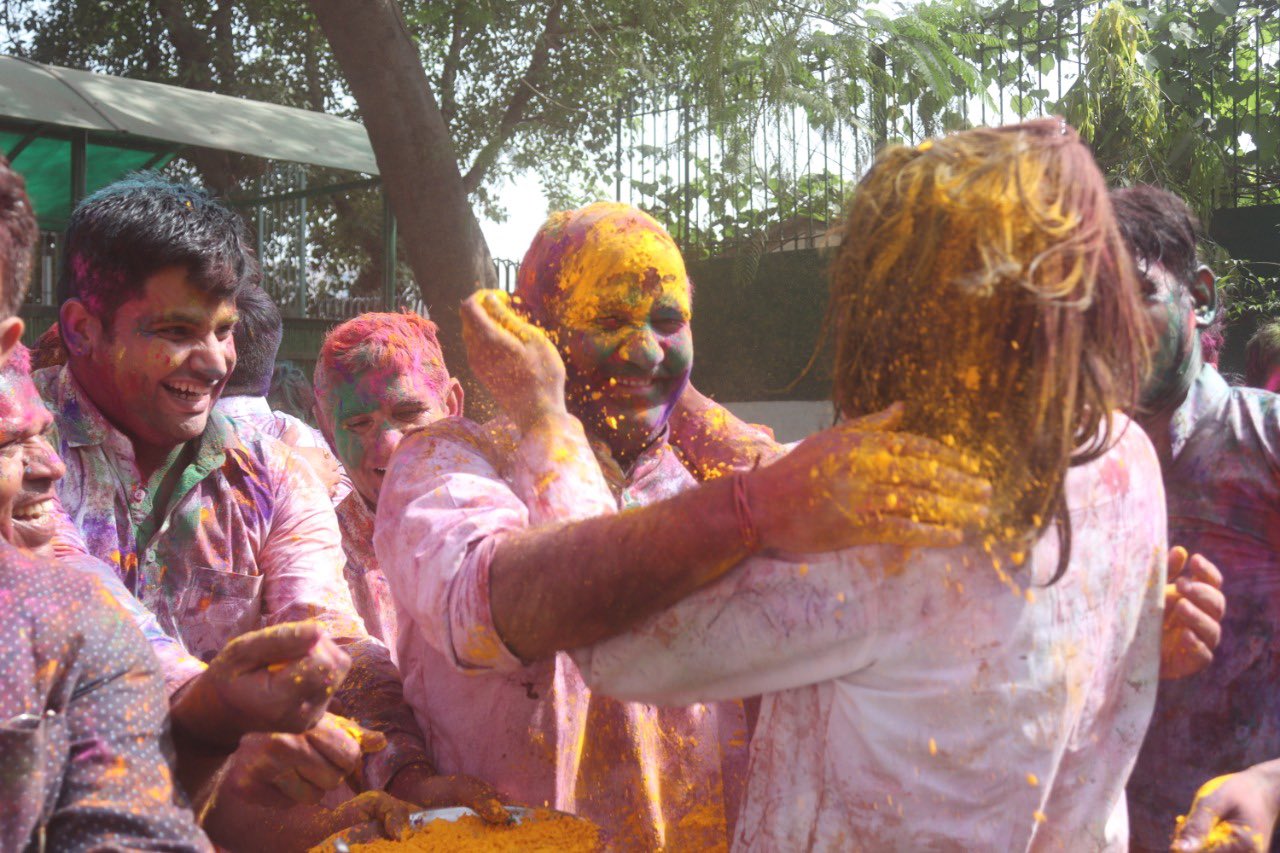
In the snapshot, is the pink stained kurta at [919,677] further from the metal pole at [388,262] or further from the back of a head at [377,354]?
the metal pole at [388,262]

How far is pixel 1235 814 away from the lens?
194cm

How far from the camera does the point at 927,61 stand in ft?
19.9

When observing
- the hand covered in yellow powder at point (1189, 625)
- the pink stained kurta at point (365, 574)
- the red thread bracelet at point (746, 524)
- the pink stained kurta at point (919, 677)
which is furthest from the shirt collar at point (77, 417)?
the hand covered in yellow powder at point (1189, 625)

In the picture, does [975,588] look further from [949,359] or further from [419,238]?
[419,238]

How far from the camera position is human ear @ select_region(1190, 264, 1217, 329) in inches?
106

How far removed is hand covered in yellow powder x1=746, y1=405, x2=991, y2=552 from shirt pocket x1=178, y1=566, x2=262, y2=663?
163 centimetres

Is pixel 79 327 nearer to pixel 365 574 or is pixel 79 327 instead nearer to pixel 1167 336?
pixel 365 574

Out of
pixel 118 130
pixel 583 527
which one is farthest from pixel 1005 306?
pixel 118 130

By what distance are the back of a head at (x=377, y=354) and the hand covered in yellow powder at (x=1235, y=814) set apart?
2346 mm

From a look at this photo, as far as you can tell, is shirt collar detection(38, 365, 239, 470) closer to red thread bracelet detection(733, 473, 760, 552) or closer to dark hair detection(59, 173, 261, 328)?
dark hair detection(59, 173, 261, 328)

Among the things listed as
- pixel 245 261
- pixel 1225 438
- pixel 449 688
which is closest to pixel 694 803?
pixel 449 688

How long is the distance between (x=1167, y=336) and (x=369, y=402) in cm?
207

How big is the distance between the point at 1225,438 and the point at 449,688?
157 cm

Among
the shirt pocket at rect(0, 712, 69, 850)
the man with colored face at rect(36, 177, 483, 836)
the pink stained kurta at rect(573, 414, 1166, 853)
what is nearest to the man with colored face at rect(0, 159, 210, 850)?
the shirt pocket at rect(0, 712, 69, 850)
